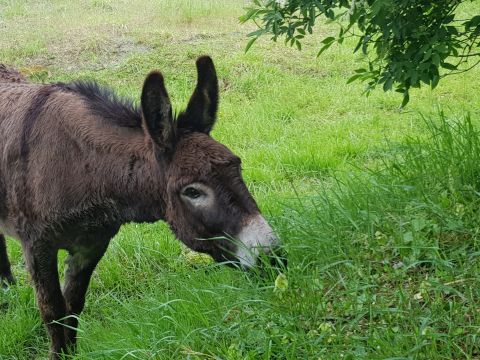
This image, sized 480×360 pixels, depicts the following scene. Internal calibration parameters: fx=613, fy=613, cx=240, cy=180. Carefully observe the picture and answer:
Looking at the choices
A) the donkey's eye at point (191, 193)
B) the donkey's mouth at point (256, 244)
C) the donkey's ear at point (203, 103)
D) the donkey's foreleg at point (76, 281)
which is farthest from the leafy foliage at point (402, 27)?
the donkey's foreleg at point (76, 281)

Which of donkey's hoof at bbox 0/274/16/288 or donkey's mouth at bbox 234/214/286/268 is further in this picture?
donkey's hoof at bbox 0/274/16/288

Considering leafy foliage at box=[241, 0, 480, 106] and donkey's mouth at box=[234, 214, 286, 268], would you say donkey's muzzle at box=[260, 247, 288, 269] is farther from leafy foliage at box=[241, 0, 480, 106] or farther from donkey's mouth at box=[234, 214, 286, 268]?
leafy foliage at box=[241, 0, 480, 106]

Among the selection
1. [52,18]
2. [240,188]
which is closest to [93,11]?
[52,18]

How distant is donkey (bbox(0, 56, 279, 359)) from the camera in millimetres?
3012

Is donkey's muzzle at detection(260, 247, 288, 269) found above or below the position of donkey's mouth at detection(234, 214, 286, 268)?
below

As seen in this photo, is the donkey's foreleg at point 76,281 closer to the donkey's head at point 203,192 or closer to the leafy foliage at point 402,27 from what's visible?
the donkey's head at point 203,192

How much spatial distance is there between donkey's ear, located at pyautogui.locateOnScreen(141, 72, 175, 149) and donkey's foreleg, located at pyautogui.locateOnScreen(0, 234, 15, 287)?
2.33m

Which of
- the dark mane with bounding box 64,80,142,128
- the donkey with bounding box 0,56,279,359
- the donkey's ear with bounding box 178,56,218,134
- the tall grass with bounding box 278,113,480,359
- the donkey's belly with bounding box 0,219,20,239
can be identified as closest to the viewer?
the tall grass with bounding box 278,113,480,359

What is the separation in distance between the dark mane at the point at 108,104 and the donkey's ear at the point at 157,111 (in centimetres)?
34

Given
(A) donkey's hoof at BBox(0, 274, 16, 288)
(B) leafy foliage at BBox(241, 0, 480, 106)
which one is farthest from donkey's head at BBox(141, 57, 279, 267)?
(A) donkey's hoof at BBox(0, 274, 16, 288)

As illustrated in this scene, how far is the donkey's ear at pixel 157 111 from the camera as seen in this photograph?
308 cm

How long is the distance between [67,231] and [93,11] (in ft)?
31.9

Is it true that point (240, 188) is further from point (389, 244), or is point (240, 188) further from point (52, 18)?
point (52, 18)

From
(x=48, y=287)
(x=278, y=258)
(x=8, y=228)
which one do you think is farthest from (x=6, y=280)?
(x=278, y=258)
